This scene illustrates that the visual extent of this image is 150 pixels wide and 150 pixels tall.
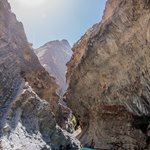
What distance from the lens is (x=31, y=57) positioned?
3756cm

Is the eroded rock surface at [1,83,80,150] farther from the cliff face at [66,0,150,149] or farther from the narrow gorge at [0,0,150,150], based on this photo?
the cliff face at [66,0,150,149]

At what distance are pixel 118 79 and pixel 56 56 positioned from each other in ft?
338

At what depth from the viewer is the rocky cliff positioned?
68.6 ft

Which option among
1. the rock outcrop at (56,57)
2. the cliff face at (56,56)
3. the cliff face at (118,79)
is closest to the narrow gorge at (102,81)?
the cliff face at (118,79)

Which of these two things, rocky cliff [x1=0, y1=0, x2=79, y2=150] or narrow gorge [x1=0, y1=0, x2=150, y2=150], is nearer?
rocky cliff [x1=0, y1=0, x2=79, y2=150]

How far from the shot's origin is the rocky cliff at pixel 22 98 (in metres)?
20.9

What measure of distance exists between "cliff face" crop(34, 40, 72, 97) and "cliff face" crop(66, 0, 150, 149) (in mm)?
74915

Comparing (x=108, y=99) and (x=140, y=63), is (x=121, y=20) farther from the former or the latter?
(x=108, y=99)

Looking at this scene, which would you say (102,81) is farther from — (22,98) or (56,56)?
(56,56)

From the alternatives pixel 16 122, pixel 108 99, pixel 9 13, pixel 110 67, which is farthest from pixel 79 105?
pixel 16 122

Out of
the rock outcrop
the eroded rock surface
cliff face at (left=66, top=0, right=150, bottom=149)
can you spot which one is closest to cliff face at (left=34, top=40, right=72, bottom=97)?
the rock outcrop

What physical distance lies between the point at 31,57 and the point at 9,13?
549cm

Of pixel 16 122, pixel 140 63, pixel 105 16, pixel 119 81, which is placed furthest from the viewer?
pixel 105 16

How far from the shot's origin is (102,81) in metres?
38.5
